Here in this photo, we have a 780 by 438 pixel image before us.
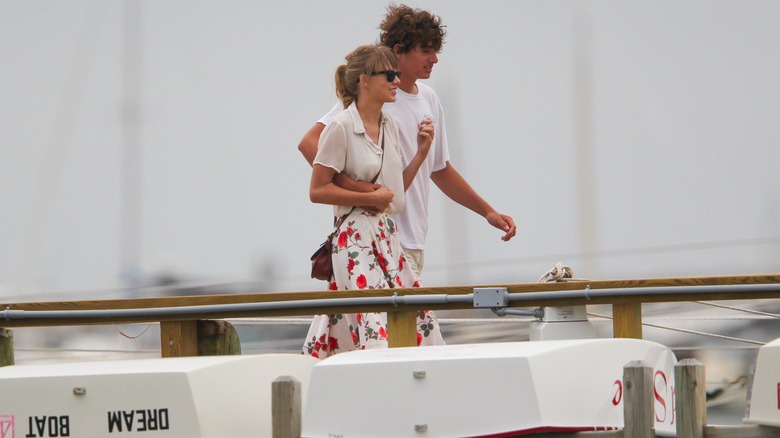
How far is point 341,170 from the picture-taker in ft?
13.6

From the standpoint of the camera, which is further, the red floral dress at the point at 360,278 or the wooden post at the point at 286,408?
the red floral dress at the point at 360,278

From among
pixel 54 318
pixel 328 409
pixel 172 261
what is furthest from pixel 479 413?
pixel 172 261

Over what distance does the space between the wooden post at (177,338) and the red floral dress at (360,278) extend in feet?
1.09

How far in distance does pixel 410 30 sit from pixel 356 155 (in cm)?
49

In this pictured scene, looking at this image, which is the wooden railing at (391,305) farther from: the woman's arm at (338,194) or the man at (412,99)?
the man at (412,99)

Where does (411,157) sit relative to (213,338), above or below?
above

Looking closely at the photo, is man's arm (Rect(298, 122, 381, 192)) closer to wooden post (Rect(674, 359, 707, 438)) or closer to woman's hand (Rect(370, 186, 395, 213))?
woman's hand (Rect(370, 186, 395, 213))

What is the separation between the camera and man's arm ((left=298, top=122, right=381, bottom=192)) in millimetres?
4152

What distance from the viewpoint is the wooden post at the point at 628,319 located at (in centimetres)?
371

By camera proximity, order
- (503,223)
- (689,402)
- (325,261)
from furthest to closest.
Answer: (503,223) → (325,261) → (689,402)

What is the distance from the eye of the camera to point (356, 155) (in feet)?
13.7

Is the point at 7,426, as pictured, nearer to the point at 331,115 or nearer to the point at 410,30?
the point at 331,115

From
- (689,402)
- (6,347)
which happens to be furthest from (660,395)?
(6,347)

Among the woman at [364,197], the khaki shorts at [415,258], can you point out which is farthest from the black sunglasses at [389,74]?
the khaki shorts at [415,258]
